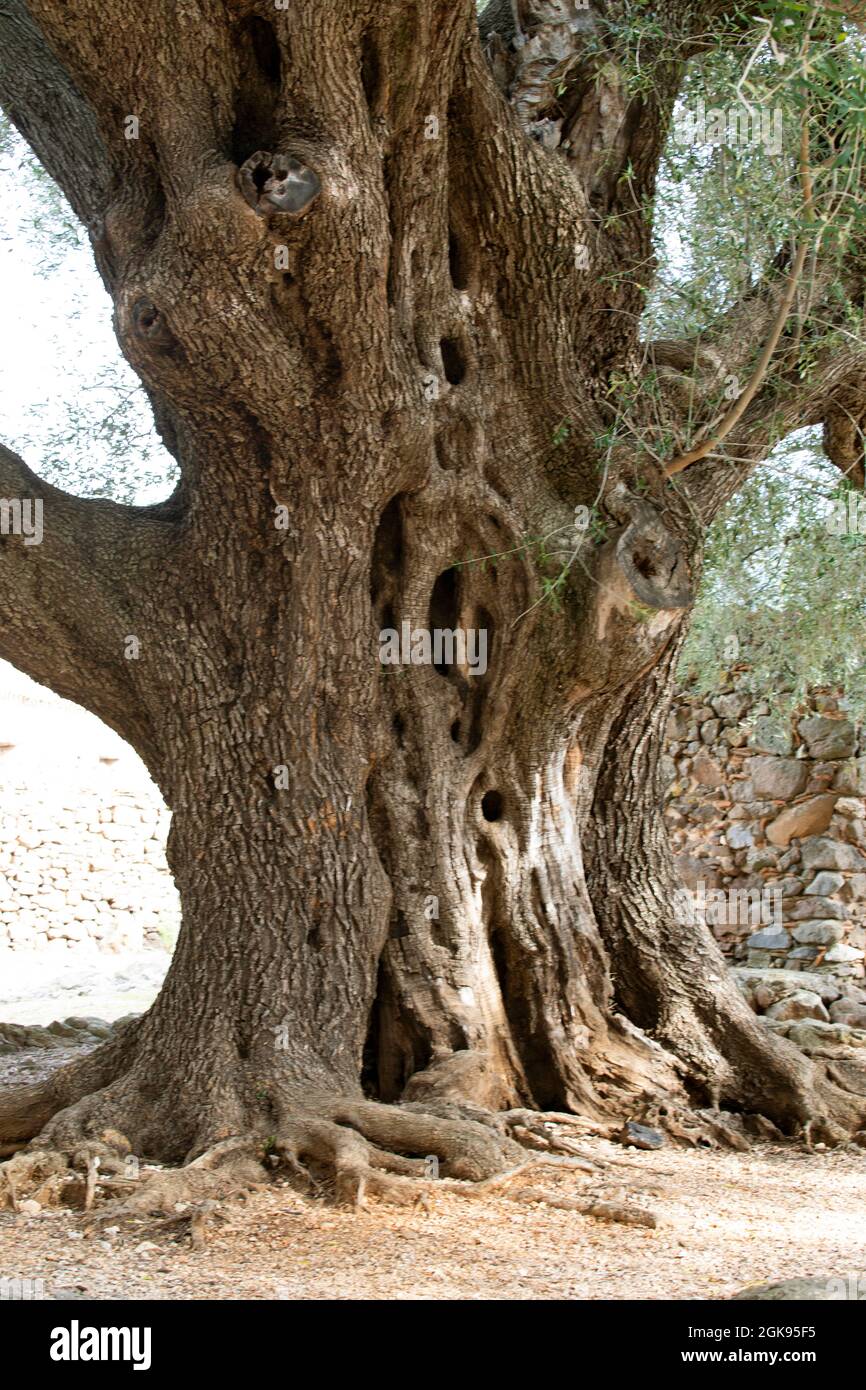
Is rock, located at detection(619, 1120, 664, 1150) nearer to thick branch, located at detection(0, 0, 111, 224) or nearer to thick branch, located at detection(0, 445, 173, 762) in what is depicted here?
thick branch, located at detection(0, 445, 173, 762)

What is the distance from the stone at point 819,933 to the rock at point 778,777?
1.10m

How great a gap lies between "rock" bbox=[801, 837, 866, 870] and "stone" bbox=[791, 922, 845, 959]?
47 cm

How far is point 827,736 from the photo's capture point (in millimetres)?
10523

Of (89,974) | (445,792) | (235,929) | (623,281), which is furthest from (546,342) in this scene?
(89,974)

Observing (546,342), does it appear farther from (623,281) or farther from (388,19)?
(388,19)

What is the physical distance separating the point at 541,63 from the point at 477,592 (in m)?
2.46

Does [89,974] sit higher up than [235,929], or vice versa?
[235,929]

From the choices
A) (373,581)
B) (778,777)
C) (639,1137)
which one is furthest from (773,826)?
(373,581)

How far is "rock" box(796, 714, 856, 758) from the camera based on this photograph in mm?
10430

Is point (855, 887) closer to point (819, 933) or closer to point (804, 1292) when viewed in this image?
point (819, 933)

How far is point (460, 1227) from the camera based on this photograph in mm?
4238

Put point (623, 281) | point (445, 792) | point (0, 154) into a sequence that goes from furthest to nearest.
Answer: point (0, 154) < point (623, 281) < point (445, 792)

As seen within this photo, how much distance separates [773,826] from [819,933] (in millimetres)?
1007

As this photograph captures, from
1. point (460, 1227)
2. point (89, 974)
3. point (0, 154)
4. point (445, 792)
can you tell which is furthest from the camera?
point (89, 974)
